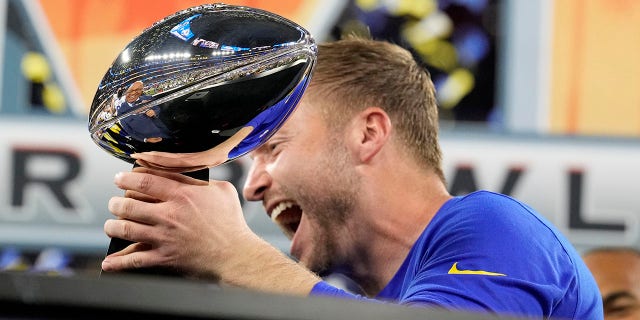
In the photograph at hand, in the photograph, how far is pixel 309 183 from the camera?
1461 mm

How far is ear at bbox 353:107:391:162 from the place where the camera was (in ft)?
4.91

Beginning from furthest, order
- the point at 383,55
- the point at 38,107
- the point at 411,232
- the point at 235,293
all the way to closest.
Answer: the point at 38,107 → the point at 383,55 → the point at 411,232 → the point at 235,293

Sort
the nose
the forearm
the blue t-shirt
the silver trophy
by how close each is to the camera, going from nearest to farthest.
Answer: the silver trophy
the forearm
the blue t-shirt
the nose

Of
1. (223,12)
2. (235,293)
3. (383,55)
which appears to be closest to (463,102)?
(383,55)

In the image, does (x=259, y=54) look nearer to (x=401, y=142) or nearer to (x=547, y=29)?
(x=401, y=142)

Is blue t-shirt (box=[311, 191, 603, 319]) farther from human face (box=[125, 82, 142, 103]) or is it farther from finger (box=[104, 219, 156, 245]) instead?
human face (box=[125, 82, 142, 103])

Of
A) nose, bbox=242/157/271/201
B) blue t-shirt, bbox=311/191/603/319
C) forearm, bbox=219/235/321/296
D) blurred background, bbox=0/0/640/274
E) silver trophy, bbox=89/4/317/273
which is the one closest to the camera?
silver trophy, bbox=89/4/317/273

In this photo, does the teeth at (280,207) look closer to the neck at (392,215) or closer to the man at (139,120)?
the neck at (392,215)

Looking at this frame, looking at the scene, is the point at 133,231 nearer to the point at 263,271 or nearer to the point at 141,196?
the point at 141,196

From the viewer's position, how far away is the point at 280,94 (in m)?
0.83

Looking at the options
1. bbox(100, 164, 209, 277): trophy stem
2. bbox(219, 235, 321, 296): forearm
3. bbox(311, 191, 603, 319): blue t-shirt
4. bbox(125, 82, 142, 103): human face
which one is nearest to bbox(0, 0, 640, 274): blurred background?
bbox(311, 191, 603, 319): blue t-shirt

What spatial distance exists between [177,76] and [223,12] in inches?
3.8

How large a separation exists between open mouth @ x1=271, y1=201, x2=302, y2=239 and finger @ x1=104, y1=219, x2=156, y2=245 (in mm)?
612

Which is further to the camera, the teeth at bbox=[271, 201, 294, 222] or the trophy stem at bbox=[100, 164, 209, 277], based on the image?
the teeth at bbox=[271, 201, 294, 222]
